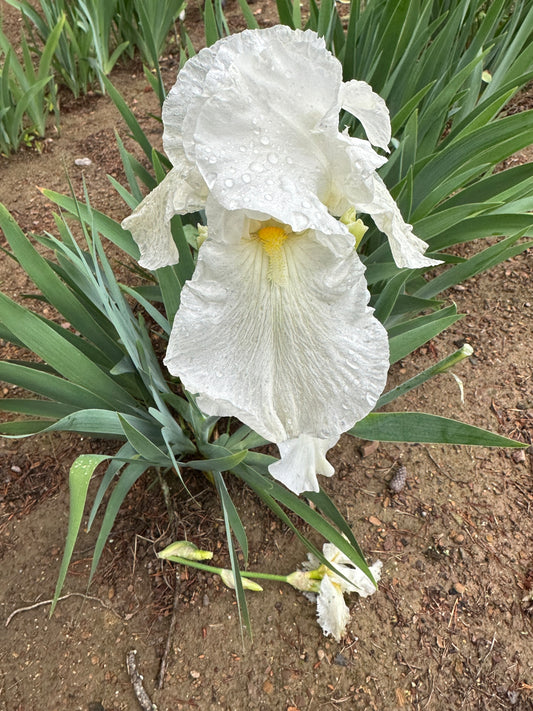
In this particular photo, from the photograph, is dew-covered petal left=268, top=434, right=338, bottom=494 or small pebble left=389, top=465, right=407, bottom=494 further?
small pebble left=389, top=465, right=407, bottom=494

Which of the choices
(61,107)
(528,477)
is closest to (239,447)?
(528,477)

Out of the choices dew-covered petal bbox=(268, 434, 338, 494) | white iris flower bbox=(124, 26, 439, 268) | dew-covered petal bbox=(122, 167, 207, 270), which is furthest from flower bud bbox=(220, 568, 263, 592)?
white iris flower bbox=(124, 26, 439, 268)

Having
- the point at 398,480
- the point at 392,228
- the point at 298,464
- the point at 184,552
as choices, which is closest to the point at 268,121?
the point at 392,228

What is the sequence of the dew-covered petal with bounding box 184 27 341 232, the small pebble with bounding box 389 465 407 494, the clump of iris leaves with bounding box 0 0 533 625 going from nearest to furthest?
the dew-covered petal with bounding box 184 27 341 232 < the clump of iris leaves with bounding box 0 0 533 625 < the small pebble with bounding box 389 465 407 494

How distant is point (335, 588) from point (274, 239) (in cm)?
93

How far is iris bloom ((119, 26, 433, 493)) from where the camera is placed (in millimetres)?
740

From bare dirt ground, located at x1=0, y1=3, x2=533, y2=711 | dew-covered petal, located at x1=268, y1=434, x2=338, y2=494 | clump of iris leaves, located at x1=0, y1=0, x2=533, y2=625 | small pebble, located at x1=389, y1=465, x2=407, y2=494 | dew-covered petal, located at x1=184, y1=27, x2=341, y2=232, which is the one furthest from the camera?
small pebble, located at x1=389, y1=465, x2=407, y2=494

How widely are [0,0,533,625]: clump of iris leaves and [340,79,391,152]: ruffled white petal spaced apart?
41 cm

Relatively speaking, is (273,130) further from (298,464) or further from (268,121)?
(298,464)

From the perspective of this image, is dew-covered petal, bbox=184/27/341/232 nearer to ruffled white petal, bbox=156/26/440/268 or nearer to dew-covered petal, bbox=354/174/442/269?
ruffled white petal, bbox=156/26/440/268

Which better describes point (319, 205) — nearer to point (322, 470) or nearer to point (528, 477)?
point (322, 470)

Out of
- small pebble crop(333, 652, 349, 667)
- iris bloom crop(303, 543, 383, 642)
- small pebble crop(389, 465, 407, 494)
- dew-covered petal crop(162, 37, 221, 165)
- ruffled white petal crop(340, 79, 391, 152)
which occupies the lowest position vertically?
small pebble crop(333, 652, 349, 667)

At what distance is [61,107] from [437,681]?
3.43 m

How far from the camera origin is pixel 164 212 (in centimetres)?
92
